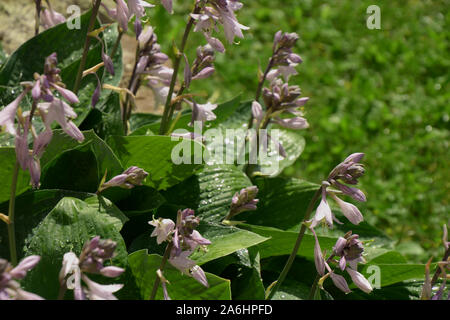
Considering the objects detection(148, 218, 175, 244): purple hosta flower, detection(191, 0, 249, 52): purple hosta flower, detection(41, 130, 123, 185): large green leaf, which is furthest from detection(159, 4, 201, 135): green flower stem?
detection(148, 218, 175, 244): purple hosta flower

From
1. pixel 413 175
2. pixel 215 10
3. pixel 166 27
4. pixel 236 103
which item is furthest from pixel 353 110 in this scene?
pixel 215 10

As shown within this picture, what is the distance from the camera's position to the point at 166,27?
540cm

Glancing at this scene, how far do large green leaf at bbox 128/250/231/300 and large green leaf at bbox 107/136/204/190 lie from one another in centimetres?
52

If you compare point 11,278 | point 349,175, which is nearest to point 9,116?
point 11,278

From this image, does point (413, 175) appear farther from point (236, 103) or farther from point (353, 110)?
point (236, 103)

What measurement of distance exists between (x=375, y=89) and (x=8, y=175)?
3714 mm

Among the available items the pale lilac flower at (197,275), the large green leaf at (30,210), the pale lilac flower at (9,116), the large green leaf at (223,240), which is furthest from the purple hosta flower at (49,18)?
the pale lilac flower at (197,275)

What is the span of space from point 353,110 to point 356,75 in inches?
17.9

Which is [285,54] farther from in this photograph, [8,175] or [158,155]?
[8,175]

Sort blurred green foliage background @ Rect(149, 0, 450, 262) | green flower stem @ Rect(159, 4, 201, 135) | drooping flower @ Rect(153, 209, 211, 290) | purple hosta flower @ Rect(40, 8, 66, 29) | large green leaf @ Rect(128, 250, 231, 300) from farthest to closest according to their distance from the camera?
blurred green foliage background @ Rect(149, 0, 450, 262)
purple hosta flower @ Rect(40, 8, 66, 29)
green flower stem @ Rect(159, 4, 201, 135)
large green leaf @ Rect(128, 250, 231, 300)
drooping flower @ Rect(153, 209, 211, 290)

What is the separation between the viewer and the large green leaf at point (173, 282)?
6.76 ft

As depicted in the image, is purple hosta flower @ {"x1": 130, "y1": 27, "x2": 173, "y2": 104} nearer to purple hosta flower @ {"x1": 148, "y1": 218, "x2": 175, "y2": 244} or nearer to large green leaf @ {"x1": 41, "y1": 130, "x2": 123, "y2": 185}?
large green leaf @ {"x1": 41, "y1": 130, "x2": 123, "y2": 185}

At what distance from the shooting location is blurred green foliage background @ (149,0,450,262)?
431 cm

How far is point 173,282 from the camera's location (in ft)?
6.92
